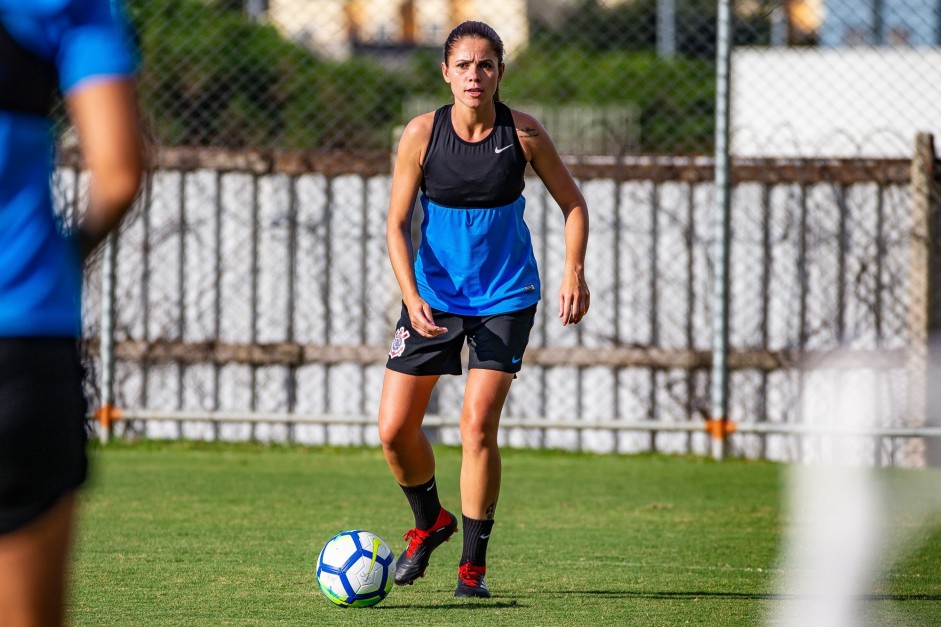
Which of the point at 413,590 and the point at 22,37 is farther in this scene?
the point at 413,590

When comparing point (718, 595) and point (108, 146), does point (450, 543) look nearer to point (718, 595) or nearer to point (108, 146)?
point (718, 595)

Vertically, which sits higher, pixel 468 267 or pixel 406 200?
pixel 406 200

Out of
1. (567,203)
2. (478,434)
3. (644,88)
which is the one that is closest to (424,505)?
(478,434)

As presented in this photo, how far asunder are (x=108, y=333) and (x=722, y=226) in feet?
13.5

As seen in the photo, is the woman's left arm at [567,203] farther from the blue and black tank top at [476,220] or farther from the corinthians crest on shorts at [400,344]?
the corinthians crest on shorts at [400,344]

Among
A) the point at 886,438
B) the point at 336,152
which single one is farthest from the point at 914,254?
the point at 336,152

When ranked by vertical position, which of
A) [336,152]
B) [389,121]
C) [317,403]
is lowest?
[317,403]

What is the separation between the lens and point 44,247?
2246mm

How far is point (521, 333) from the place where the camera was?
5.21 metres

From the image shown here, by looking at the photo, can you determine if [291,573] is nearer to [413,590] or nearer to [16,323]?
[413,590]

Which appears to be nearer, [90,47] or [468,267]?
[90,47]

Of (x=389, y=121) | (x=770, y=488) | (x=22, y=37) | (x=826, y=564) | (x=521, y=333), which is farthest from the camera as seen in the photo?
(x=389, y=121)

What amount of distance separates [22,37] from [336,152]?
25.5ft

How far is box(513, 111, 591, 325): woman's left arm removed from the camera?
5.06m
